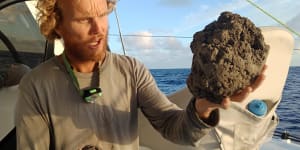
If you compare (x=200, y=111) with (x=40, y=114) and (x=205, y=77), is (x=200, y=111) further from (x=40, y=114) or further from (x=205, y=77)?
(x=40, y=114)

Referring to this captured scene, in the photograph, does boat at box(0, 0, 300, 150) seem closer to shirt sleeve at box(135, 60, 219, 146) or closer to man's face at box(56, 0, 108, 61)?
shirt sleeve at box(135, 60, 219, 146)

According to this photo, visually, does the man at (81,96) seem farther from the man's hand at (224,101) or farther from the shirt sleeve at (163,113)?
the man's hand at (224,101)

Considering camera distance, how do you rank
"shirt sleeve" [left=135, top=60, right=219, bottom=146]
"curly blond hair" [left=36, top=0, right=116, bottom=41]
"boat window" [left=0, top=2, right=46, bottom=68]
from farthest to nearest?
1. "boat window" [left=0, top=2, right=46, bottom=68]
2. "curly blond hair" [left=36, top=0, right=116, bottom=41]
3. "shirt sleeve" [left=135, top=60, right=219, bottom=146]

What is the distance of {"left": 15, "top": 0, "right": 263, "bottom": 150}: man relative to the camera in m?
1.28

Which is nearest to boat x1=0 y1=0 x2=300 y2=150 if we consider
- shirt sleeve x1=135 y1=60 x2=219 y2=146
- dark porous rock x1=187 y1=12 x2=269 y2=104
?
shirt sleeve x1=135 y1=60 x2=219 y2=146

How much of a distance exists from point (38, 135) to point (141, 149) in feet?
2.47

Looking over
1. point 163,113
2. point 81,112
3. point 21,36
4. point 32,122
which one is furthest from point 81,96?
point 21,36

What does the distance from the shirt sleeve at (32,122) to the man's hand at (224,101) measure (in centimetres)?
50

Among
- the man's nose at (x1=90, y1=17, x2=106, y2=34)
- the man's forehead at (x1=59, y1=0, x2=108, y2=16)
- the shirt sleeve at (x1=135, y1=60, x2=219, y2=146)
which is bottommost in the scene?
the shirt sleeve at (x1=135, y1=60, x2=219, y2=146)

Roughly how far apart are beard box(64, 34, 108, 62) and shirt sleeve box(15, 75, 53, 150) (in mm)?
167

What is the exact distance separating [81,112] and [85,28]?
26 cm

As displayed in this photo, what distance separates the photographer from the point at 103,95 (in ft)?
4.38

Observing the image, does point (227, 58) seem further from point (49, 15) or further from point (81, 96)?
point (49, 15)

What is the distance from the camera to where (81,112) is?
1.30m
